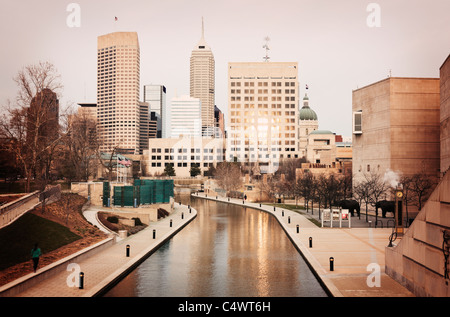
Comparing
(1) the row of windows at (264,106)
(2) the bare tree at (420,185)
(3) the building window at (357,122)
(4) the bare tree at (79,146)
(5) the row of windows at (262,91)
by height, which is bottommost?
(2) the bare tree at (420,185)

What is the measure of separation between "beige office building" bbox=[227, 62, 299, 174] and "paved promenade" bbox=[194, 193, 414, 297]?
13330 centimetres

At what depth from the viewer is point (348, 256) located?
23.8 metres

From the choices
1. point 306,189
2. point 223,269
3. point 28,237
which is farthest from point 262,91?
point 28,237

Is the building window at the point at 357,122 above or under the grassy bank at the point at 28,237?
above

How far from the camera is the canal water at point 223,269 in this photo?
59.5 ft

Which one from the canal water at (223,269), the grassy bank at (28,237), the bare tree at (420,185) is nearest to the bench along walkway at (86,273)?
the canal water at (223,269)

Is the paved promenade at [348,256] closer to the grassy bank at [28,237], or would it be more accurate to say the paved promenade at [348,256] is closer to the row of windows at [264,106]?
the grassy bank at [28,237]

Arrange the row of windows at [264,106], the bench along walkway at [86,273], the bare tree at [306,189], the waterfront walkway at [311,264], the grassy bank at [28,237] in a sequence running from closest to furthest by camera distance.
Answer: the bench along walkway at [86,273] → the waterfront walkway at [311,264] → the grassy bank at [28,237] → the bare tree at [306,189] → the row of windows at [264,106]

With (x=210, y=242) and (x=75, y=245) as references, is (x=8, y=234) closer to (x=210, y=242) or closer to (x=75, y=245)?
(x=75, y=245)

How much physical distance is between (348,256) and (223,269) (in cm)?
785

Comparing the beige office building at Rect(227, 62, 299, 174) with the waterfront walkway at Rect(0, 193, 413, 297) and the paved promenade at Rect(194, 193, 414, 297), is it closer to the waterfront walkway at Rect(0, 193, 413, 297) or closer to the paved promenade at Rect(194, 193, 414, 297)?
the paved promenade at Rect(194, 193, 414, 297)

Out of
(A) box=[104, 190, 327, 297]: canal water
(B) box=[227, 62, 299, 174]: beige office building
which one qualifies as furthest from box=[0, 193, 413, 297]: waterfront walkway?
(B) box=[227, 62, 299, 174]: beige office building

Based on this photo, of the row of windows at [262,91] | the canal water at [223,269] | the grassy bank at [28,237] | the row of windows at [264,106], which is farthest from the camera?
the row of windows at [264,106]

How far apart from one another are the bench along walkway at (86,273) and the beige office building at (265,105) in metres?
146
